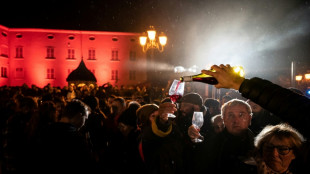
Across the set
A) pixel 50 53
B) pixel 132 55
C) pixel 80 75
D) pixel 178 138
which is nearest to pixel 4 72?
pixel 50 53

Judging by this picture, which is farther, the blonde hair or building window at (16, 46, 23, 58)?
building window at (16, 46, 23, 58)

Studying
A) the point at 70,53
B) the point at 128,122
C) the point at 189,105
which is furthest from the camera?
the point at 70,53

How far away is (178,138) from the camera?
338 centimetres

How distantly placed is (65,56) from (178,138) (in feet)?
154

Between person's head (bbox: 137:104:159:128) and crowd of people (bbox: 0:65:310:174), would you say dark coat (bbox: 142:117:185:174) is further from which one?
person's head (bbox: 137:104:159:128)

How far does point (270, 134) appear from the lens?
252 centimetres

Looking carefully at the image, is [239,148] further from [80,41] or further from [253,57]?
[80,41]

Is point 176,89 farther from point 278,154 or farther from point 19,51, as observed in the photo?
point 19,51

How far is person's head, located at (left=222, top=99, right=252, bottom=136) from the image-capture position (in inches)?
128

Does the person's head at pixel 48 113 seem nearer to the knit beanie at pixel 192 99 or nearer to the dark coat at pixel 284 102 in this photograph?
the knit beanie at pixel 192 99

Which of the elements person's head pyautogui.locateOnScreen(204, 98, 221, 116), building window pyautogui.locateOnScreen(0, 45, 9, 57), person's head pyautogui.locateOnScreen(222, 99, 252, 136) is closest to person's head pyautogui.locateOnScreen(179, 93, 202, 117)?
person's head pyautogui.locateOnScreen(222, 99, 252, 136)

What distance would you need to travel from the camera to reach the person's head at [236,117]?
10.7 feet

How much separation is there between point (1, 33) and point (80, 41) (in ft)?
41.0

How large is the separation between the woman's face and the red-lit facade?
45.8 metres
